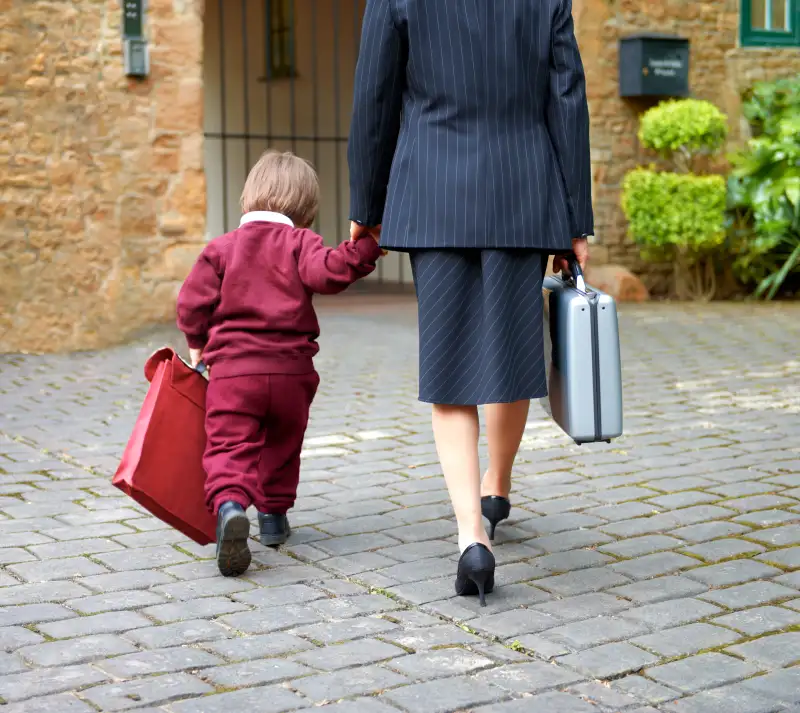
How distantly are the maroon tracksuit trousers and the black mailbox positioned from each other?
306 inches

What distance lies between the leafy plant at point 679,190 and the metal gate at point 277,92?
3.07 meters

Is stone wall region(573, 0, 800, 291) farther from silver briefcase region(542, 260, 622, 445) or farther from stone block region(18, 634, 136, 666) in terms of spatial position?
stone block region(18, 634, 136, 666)

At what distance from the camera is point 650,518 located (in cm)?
396

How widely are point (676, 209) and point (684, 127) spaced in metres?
0.67

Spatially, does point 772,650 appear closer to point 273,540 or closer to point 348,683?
point 348,683

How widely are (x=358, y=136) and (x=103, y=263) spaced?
6.02 meters

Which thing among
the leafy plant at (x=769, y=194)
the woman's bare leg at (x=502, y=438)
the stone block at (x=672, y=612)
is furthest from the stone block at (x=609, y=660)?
the leafy plant at (x=769, y=194)

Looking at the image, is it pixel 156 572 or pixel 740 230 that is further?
pixel 740 230

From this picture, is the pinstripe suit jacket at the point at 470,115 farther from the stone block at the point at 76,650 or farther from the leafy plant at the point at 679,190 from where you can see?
the leafy plant at the point at 679,190

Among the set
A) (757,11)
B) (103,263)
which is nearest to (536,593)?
(103,263)

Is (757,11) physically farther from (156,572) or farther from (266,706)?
(266,706)

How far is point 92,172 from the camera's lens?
882cm

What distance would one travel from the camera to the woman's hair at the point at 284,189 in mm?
3629

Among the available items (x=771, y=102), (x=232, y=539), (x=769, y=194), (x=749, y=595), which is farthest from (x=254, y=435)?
(x=771, y=102)
